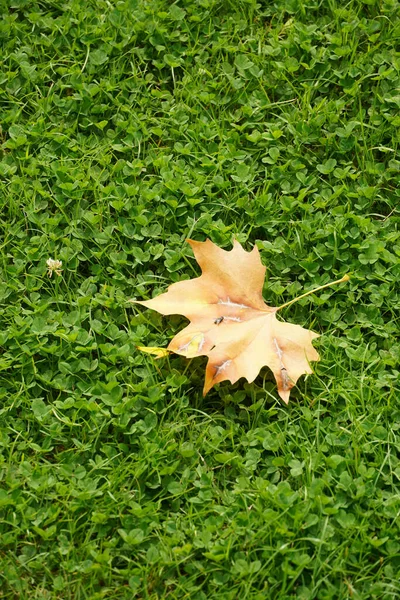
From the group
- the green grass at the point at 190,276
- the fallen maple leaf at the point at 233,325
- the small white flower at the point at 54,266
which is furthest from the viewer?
the small white flower at the point at 54,266

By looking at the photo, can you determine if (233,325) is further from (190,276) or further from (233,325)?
(190,276)

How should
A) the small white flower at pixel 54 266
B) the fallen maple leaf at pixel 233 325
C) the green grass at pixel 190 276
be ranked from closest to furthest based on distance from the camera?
the green grass at pixel 190 276
the fallen maple leaf at pixel 233 325
the small white flower at pixel 54 266

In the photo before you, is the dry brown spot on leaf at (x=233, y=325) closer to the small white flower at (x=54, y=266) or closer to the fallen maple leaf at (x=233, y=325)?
the fallen maple leaf at (x=233, y=325)

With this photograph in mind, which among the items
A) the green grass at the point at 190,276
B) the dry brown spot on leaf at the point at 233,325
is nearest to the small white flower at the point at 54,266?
the green grass at the point at 190,276

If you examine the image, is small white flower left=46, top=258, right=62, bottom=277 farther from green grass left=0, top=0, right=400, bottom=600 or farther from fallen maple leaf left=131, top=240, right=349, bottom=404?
fallen maple leaf left=131, top=240, right=349, bottom=404

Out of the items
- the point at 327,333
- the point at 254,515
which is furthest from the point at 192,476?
the point at 327,333

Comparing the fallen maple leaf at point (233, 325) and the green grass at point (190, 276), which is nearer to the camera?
the green grass at point (190, 276)
